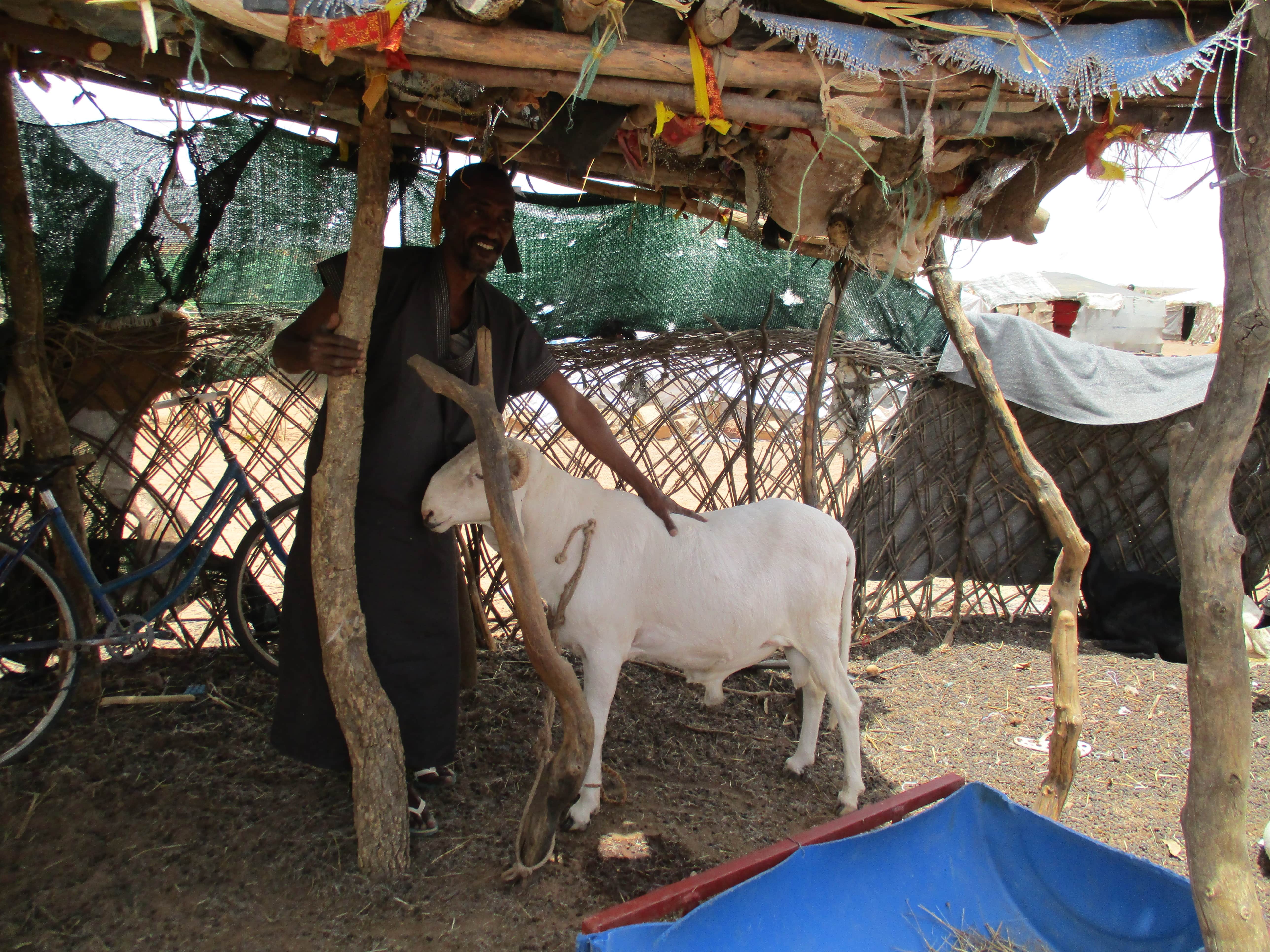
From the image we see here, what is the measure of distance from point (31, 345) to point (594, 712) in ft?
9.56

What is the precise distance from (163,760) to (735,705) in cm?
278

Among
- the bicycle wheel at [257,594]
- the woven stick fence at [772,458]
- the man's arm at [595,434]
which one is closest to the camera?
the man's arm at [595,434]

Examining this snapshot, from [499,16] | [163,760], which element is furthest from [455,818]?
[499,16]

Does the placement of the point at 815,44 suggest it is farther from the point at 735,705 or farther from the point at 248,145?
the point at 735,705

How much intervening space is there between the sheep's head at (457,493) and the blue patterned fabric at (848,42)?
56.4 inches

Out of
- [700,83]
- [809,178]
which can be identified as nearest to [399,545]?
[700,83]

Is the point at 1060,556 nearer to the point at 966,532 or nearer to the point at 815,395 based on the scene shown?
the point at 815,395

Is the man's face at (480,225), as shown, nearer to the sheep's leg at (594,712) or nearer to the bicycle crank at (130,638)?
the sheep's leg at (594,712)

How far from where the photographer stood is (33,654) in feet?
13.3

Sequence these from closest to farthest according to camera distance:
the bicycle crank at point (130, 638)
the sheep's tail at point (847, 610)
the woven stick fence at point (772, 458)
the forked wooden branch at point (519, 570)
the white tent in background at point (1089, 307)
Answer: the forked wooden branch at point (519, 570) < the sheep's tail at point (847, 610) < the bicycle crank at point (130, 638) < the woven stick fence at point (772, 458) < the white tent in background at point (1089, 307)

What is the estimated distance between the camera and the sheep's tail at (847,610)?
3.38 m

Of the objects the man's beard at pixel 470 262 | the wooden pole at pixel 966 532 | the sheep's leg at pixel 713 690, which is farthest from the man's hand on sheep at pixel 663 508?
the wooden pole at pixel 966 532

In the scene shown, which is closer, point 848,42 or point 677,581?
point 848,42

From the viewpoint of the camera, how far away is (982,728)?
459cm
